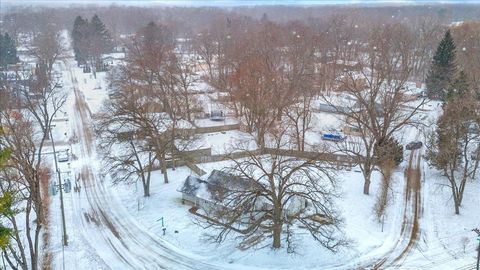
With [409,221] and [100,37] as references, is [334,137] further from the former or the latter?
[100,37]

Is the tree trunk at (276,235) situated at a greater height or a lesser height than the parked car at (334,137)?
lesser

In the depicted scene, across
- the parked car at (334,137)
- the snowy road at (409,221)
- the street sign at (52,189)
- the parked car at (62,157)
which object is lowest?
the snowy road at (409,221)

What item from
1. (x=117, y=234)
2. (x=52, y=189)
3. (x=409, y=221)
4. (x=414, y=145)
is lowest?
(x=409, y=221)

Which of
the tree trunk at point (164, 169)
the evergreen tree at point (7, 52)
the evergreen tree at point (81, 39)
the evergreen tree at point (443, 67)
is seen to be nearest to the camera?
the tree trunk at point (164, 169)

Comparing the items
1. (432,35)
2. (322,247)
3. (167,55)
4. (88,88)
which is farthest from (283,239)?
(432,35)

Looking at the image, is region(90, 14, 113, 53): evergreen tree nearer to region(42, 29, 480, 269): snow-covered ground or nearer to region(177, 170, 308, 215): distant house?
region(42, 29, 480, 269): snow-covered ground

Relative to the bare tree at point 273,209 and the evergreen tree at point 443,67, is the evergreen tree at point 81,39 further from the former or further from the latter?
the bare tree at point 273,209

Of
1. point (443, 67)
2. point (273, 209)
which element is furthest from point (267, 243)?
point (443, 67)

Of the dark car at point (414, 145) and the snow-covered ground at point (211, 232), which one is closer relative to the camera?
the snow-covered ground at point (211, 232)

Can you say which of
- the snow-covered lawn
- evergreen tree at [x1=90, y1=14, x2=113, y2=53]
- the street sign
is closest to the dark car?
the snow-covered lawn

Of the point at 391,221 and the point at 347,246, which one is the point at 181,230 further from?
A: the point at 391,221

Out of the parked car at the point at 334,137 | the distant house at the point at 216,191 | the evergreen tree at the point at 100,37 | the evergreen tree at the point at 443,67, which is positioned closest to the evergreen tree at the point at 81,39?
the evergreen tree at the point at 100,37
